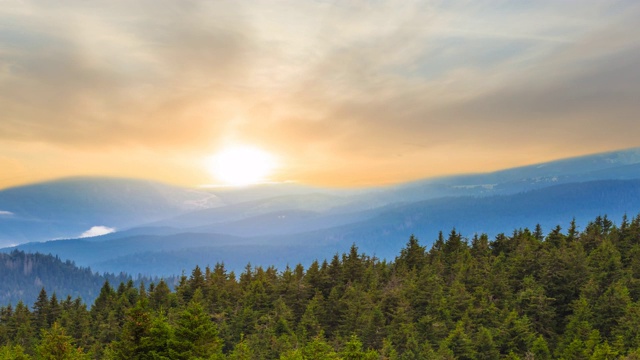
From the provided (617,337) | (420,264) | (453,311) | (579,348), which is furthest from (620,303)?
(420,264)

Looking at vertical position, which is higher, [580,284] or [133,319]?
[133,319]

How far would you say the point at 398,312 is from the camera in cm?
6950

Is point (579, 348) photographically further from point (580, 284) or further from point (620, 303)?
point (580, 284)

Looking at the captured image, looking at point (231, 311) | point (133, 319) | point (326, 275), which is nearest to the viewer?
A: point (133, 319)

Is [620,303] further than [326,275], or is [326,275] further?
[326,275]

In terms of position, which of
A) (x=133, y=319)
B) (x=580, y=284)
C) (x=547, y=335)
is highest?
(x=133, y=319)

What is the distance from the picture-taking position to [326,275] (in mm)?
95875

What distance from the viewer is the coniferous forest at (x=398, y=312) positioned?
1622 inches

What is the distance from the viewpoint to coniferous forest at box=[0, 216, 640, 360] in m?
41.2

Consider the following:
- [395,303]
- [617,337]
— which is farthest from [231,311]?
[617,337]

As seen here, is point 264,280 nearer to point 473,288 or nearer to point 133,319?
point 473,288

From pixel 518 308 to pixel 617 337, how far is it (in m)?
15.8

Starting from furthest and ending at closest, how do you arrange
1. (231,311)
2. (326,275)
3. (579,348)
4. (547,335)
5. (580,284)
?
1. (326,275)
2. (231,311)
3. (580,284)
4. (547,335)
5. (579,348)

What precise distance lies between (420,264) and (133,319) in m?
73.6
